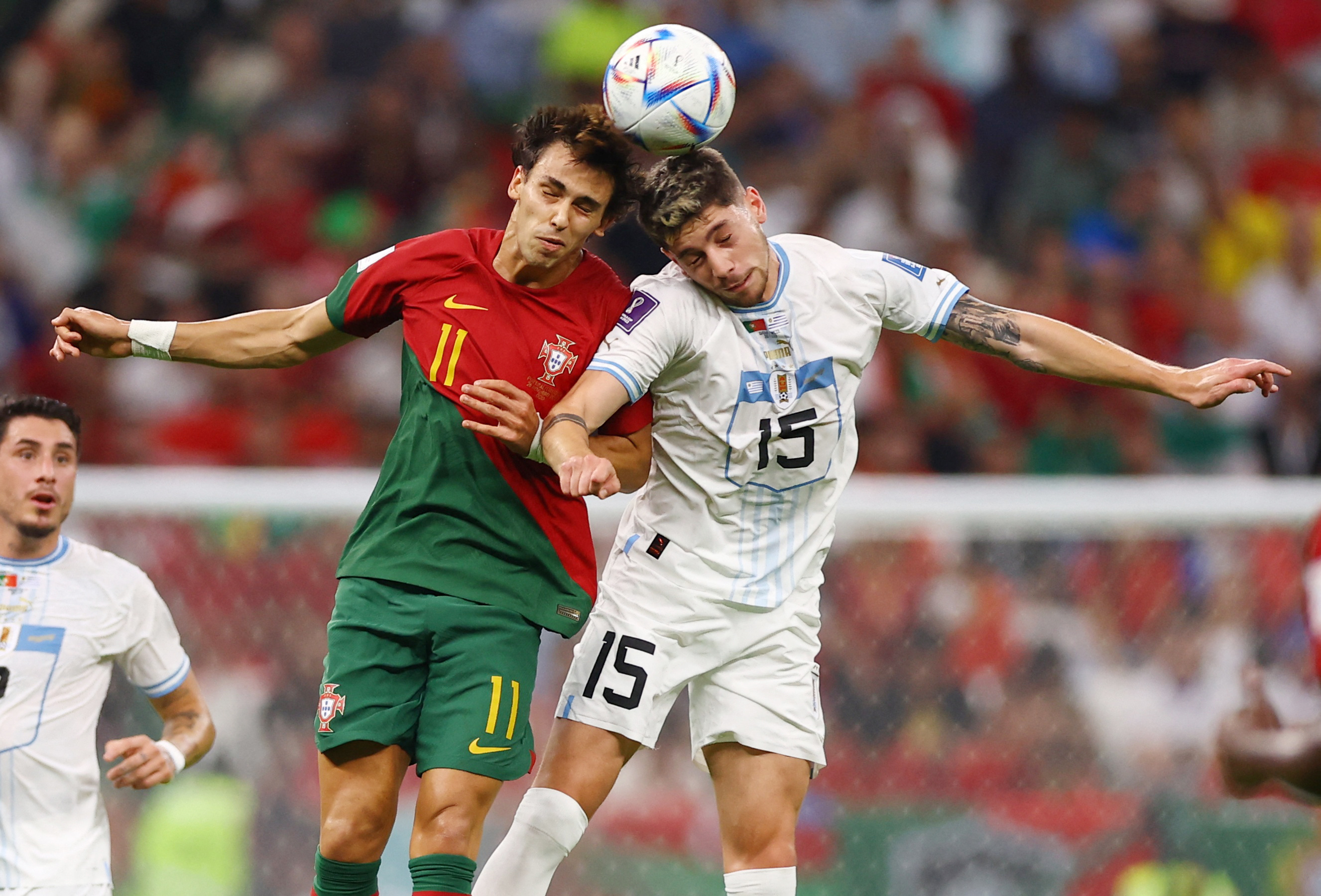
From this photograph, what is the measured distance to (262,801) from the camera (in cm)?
574

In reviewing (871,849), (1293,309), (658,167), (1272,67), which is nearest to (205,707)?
(658,167)

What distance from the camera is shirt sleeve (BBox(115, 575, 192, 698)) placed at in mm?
4477

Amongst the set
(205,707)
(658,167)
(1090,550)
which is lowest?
(205,707)

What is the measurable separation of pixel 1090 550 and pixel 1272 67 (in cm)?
549

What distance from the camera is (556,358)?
3838 mm

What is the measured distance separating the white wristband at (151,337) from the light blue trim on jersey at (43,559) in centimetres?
86

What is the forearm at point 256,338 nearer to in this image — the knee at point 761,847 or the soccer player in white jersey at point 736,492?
the soccer player in white jersey at point 736,492

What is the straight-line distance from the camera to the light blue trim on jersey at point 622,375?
373cm

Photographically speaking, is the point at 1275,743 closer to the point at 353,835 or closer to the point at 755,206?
the point at 755,206

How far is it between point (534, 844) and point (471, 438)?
106 centimetres

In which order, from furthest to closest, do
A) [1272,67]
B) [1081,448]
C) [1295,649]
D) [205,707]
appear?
[1272,67] < [1081,448] < [1295,649] < [205,707]

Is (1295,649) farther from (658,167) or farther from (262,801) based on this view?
(262,801)

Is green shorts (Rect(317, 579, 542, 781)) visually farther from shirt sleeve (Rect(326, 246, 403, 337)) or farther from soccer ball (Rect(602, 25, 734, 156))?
soccer ball (Rect(602, 25, 734, 156))

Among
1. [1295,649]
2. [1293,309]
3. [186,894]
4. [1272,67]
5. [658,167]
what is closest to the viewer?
[658,167]
